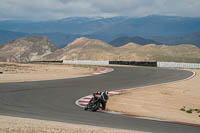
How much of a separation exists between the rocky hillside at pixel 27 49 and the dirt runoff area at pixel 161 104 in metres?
→ 134


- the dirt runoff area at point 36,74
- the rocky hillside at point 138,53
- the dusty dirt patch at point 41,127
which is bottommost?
the dirt runoff area at point 36,74

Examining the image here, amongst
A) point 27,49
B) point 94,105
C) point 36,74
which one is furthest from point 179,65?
point 27,49

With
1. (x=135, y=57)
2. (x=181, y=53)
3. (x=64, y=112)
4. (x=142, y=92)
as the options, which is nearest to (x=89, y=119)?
(x=64, y=112)

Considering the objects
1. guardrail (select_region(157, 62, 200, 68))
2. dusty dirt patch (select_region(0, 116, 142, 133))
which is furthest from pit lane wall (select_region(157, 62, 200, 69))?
dusty dirt patch (select_region(0, 116, 142, 133))

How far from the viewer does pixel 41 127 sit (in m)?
9.85

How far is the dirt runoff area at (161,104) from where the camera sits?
14.1 m

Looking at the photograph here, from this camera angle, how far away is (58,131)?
941 centimetres

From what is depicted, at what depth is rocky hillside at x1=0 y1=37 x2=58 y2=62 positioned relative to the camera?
518ft

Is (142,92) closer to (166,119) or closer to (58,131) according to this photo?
(166,119)

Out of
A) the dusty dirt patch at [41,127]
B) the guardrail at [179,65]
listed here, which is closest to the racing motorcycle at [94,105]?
the dusty dirt patch at [41,127]

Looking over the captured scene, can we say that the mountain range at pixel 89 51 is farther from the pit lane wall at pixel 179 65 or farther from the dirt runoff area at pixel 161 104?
the dirt runoff area at pixel 161 104

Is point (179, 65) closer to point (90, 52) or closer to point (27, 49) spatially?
point (90, 52)

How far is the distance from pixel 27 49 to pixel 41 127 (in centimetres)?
16216

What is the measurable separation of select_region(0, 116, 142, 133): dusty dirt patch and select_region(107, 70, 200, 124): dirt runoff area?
406cm
